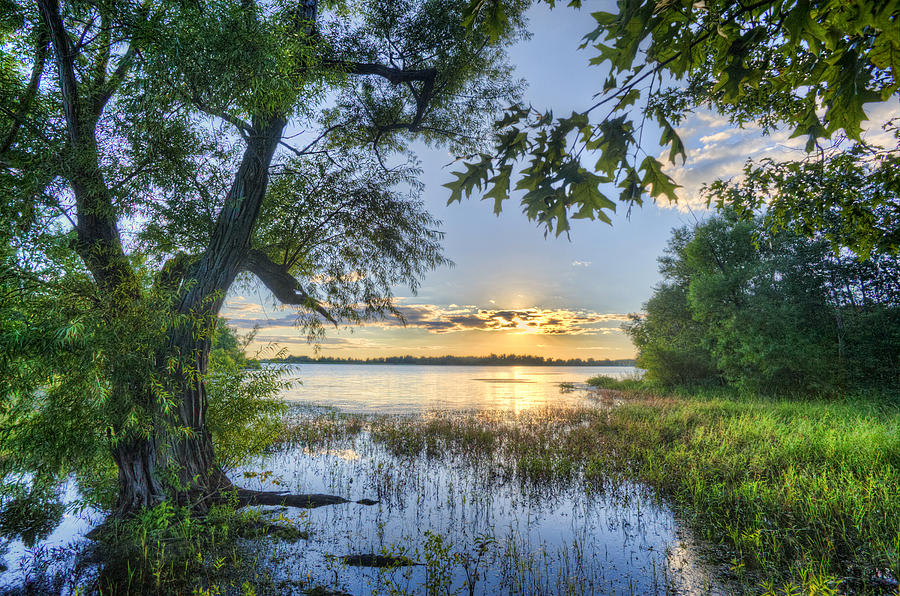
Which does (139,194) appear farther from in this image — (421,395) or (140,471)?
(421,395)

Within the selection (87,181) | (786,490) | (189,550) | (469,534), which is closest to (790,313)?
(786,490)

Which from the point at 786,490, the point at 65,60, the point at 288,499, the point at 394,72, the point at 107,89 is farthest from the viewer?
the point at 394,72

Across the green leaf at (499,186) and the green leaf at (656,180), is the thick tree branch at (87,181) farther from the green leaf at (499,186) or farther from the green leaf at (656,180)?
the green leaf at (656,180)

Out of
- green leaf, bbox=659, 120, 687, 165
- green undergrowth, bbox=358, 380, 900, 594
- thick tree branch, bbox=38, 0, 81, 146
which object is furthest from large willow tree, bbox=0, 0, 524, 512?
green undergrowth, bbox=358, 380, 900, 594

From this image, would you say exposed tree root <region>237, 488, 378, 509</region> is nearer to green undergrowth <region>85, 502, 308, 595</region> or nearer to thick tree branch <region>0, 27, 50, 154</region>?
green undergrowth <region>85, 502, 308, 595</region>

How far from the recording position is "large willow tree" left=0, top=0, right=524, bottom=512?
4.94 meters

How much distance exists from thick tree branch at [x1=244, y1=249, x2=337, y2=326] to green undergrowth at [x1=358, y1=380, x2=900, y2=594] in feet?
19.3

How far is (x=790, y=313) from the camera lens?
21188 mm

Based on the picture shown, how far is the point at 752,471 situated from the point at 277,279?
11.6 m

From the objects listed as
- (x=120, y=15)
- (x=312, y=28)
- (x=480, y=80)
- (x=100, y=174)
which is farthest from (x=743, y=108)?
(x=100, y=174)

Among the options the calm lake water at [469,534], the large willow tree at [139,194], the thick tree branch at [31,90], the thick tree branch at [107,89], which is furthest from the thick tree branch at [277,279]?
the thick tree branch at [31,90]

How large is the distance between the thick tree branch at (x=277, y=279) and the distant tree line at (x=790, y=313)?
62.9 ft

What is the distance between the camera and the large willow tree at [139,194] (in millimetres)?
4941

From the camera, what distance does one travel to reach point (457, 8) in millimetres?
8594
